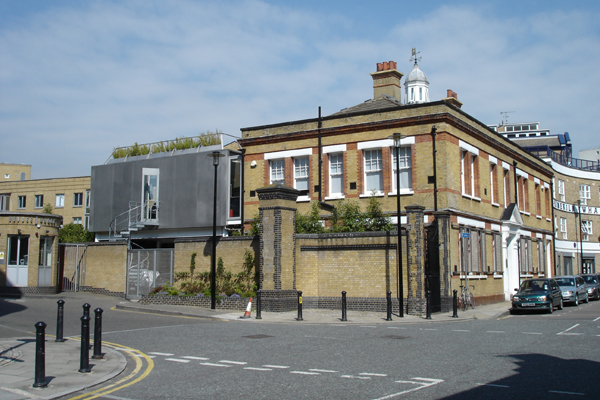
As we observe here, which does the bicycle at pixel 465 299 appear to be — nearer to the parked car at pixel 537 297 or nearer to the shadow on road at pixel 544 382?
the parked car at pixel 537 297

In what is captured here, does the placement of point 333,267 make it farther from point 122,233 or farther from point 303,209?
point 122,233

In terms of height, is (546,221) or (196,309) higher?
(546,221)

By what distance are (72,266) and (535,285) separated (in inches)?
931

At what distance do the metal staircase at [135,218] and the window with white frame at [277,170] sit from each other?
789 centimetres

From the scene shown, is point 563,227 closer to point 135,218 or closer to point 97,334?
point 135,218

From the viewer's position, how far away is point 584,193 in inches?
2157

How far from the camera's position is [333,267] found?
22.7m

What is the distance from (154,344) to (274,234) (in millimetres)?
9465

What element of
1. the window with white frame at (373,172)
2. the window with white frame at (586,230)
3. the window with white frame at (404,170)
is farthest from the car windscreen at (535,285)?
the window with white frame at (586,230)

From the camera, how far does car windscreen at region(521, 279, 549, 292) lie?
81.7 ft

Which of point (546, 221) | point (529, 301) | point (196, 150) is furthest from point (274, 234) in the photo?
point (546, 221)

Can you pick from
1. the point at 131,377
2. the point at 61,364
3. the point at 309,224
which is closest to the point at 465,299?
the point at 309,224

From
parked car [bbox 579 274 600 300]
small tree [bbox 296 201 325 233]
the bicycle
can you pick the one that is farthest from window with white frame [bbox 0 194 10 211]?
parked car [bbox 579 274 600 300]

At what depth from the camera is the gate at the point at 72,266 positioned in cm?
3117
